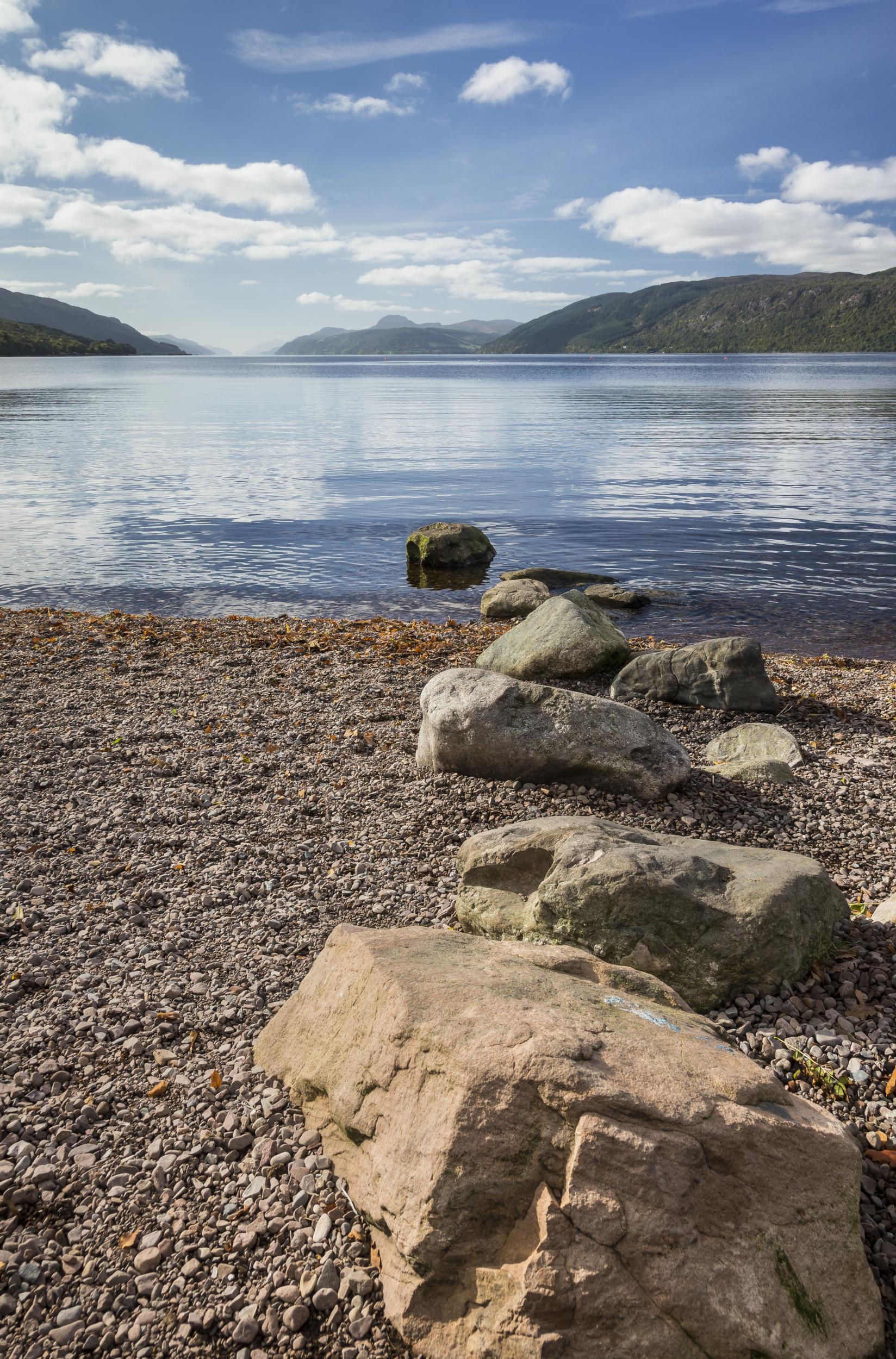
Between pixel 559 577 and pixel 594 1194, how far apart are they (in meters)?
19.9

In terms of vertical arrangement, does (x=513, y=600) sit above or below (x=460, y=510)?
below

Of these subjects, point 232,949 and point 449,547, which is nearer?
point 232,949

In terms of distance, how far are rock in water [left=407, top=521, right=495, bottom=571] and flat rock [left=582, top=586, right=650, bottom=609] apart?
4.62 m

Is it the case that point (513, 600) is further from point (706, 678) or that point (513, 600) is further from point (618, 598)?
point (706, 678)

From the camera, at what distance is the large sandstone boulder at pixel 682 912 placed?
609 cm

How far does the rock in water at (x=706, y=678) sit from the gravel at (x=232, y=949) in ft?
1.10

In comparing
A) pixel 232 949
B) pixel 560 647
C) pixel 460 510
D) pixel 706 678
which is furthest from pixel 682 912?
pixel 460 510

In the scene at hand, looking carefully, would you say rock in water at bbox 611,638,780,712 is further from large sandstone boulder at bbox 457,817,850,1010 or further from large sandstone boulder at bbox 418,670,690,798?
large sandstone boulder at bbox 457,817,850,1010

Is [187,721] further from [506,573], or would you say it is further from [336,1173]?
[506,573]

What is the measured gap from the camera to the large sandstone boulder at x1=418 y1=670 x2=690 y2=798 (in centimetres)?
930

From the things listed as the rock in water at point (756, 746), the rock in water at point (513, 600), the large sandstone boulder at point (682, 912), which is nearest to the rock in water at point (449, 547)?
the rock in water at point (513, 600)

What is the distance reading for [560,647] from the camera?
13.0 meters

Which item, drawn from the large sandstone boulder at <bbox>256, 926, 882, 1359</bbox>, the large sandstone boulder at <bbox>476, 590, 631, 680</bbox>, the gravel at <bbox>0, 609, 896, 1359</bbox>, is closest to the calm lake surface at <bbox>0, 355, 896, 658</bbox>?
the large sandstone boulder at <bbox>476, 590, 631, 680</bbox>

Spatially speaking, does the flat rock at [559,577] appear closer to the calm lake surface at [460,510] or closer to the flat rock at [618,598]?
the calm lake surface at [460,510]
